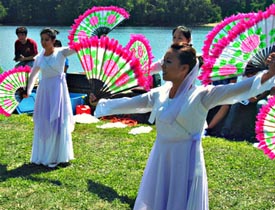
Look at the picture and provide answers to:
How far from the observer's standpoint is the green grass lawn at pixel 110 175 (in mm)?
4684

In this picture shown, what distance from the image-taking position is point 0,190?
16.4ft

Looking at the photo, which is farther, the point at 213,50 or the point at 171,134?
the point at 213,50

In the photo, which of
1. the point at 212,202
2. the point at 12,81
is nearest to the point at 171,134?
the point at 212,202

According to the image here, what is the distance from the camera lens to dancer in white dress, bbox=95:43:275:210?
10.4 feet

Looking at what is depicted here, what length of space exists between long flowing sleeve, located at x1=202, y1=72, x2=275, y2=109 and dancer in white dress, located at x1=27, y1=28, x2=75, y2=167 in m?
2.88

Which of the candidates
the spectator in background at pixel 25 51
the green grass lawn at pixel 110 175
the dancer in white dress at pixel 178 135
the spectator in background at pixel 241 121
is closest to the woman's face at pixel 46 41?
the green grass lawn at pixel 110 175

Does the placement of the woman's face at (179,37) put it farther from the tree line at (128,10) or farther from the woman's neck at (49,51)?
the tree line at (128,10)

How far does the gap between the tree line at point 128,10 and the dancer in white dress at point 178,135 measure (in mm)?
17478

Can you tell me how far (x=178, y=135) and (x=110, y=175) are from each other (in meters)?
2.34

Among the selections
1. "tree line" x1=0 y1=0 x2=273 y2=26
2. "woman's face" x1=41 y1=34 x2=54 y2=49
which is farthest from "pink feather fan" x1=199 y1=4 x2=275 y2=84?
"tree line" x1=0 y1=0 x2=273 y2=26

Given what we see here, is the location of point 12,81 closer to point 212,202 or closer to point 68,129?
point 68,129

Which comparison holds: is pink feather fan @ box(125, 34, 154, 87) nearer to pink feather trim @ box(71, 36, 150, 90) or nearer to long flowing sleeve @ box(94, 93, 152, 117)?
pink feather trim @ box(71, 36, 150, 90)

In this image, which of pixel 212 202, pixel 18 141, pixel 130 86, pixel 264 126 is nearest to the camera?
pixel 264 126

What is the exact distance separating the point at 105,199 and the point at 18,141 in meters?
2.68
